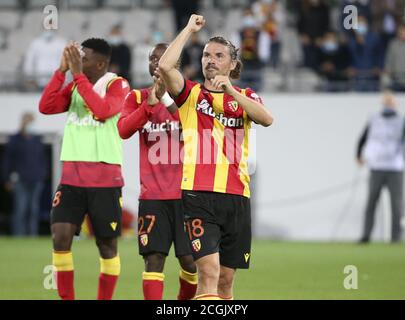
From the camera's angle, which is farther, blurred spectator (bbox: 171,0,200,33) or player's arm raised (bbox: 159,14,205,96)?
blurred spectator (bbox: 171,0,200,33)

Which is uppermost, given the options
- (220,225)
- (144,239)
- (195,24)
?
(195,24)

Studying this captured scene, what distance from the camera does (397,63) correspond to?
2236 cm

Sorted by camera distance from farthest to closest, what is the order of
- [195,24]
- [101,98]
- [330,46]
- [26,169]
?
[330,46] < [26,169] < [101,98] < [195,24]

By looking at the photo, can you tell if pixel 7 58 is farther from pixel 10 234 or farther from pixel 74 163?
pixel 74 163

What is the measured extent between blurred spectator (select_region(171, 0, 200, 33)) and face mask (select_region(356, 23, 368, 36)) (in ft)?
12.3

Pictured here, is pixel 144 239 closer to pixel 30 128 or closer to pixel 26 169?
pixel 26 169

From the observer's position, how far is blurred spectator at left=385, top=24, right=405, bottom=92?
875 inches

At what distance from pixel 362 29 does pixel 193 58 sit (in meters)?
3.46

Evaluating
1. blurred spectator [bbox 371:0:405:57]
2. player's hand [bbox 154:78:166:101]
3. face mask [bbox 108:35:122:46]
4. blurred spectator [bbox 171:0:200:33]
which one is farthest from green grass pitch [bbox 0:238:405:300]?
blurred spectator [bbox 171:0:200:33]

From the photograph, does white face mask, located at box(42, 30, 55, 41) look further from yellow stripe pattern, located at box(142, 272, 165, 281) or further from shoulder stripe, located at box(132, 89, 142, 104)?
yellow stripe pattern, located at box(142, 272, 165, 281)

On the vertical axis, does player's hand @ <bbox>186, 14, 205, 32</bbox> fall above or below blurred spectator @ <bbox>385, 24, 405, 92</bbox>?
below

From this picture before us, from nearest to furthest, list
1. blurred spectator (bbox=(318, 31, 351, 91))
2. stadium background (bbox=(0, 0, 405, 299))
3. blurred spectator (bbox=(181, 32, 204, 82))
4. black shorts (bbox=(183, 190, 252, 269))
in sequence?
black shorts (bbox=(183, 190, 252, 269)) < blurred spectator (bbox=(181, 32, 204, 82)) < stadium background (bbox=(0, 0, 405, 299)) < blurred spectator (bbox=(318, 31, 351, 91))

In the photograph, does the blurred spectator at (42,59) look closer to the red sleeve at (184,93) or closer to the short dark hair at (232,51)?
the short dark hair at (232,51)

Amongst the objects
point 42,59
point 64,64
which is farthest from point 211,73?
point 42,59
